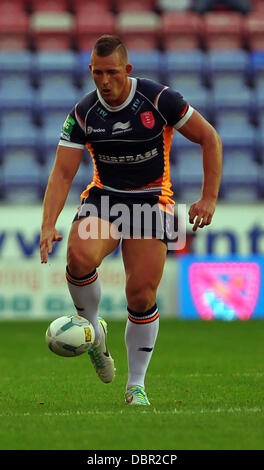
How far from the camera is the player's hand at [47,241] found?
6590 mm

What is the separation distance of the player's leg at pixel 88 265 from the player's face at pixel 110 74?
755 millimetres

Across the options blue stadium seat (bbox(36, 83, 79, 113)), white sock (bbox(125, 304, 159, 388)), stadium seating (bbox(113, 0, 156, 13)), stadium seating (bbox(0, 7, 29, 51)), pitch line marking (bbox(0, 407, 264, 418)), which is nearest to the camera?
pitch line marking (bbox(0, 407, 264, 418))

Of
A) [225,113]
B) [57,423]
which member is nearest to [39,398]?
[57,423]

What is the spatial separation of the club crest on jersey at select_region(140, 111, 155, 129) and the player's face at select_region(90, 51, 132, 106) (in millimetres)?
195

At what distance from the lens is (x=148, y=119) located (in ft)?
22.2

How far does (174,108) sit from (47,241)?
1068 mm

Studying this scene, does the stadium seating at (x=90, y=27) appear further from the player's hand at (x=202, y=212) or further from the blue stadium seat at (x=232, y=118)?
the player's hand at (x=202, y=212)

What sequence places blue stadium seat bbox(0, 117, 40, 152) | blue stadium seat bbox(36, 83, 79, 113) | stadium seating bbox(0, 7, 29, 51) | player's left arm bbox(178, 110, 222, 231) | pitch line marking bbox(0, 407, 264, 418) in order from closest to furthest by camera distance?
pitch line marking bbox(0, 407, 264, 418) < player's left arm bbox(178, 110, 222, 231) < blue stadium seat bbox(0, 117, 40, 152) < blue stadium seat bbox(36, 83, 79, 113) < stadium seating bbox(0, 7, 29, 51)

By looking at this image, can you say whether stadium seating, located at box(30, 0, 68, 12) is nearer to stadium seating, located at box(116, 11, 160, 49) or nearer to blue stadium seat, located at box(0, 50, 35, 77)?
stadium seating, located at box(116, 11, 160, 49)

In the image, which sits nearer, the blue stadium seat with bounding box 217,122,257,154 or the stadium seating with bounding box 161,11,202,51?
the blue stadium seat with bounding box 217,122,257,154

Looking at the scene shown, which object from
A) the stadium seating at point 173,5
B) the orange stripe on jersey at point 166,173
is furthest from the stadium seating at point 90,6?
the orange stripe on jersey at point 166,173

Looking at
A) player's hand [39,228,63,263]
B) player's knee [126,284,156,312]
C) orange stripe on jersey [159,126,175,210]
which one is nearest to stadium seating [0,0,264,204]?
orange stripe on jersey [159,126,175,210]

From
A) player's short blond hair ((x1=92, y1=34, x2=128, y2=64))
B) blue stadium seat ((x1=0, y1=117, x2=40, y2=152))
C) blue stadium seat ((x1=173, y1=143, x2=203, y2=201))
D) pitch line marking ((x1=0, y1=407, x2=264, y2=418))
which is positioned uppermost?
blue stadium seat ((x1=0, y1=117, x2=40, y2=152))

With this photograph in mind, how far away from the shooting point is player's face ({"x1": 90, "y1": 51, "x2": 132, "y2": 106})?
6492 millimetres
